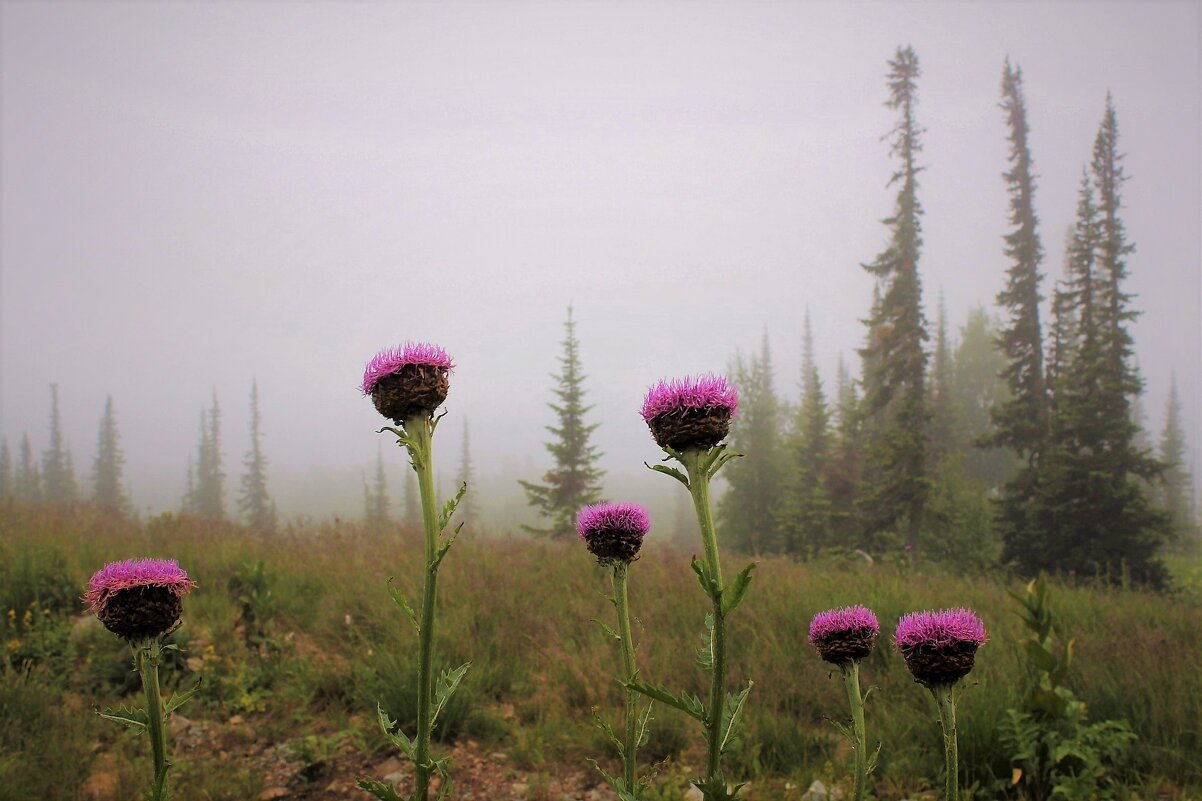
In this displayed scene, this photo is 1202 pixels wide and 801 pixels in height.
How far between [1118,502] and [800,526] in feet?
40.8

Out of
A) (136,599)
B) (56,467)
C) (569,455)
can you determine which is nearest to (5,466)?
(56,467)

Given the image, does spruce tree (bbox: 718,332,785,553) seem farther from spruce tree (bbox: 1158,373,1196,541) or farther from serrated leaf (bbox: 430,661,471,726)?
serrated leaf (bbox: 430,661,471,726)

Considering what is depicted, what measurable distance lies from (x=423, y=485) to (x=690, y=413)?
953 mm

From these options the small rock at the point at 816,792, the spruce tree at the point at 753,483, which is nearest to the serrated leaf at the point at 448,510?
the small rock at the point at 816,792

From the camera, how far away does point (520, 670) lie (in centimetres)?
561

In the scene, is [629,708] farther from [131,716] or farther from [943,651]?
[131,716]

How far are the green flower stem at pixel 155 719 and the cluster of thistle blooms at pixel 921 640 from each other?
7.86 ft

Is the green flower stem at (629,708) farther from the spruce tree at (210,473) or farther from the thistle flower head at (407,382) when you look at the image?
the spruce tree at (210,473)

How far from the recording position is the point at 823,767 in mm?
4105

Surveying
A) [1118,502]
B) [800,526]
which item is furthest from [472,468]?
[1118,502]

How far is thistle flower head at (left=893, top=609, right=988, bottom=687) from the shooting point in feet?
7.13

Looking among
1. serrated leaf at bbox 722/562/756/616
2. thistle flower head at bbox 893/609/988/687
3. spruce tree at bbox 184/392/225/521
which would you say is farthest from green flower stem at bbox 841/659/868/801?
spruce tree at bbox 184/392/225/521

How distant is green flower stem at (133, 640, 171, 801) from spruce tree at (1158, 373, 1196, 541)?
41.5 m

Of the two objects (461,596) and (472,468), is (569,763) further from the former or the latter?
(472,468)
